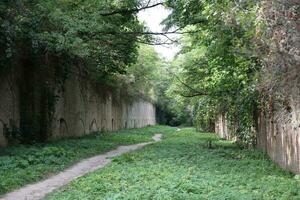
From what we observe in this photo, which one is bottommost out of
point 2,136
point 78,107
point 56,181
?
point 56,181

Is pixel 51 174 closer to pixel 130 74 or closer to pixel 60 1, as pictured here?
pixel 60 1

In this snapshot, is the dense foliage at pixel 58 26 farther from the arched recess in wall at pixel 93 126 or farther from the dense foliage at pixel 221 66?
the arched recess in wall at pixel 93 126

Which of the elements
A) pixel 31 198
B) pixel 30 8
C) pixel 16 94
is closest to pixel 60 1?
pixel 30 8

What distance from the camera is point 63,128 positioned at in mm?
22453

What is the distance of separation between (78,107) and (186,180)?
1554cm

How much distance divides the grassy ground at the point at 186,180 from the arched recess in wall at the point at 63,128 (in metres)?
7.70

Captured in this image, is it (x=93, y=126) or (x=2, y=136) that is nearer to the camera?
(x=2, y=136)

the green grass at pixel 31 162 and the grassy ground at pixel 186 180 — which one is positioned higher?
the green grass at pixel 31 162

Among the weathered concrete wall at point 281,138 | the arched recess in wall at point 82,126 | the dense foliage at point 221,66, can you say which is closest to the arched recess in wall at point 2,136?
the dense foliage at point 221,66

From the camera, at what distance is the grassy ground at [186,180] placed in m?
9.02

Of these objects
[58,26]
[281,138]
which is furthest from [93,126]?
[281,138]

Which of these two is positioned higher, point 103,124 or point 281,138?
point 103,124

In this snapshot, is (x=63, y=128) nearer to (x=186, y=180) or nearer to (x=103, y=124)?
(x=103, y=124)

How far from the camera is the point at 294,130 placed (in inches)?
457
